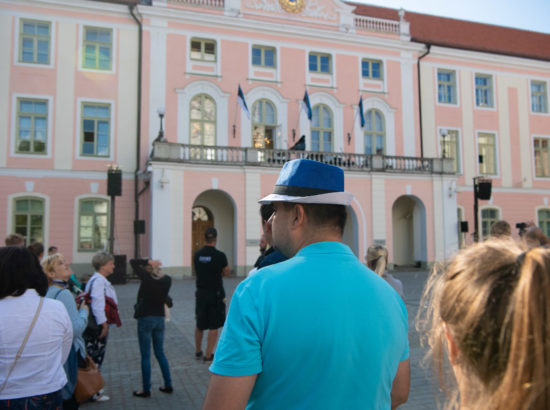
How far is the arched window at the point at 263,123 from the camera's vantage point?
2239 cm

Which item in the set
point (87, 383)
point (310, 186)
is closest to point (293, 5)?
point (87, 383)

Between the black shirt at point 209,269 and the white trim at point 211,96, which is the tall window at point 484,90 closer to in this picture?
the white trim at point 211,96

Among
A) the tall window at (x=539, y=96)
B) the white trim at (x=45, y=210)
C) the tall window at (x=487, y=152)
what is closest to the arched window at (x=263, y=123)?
the white trim at (x=45, y=210)

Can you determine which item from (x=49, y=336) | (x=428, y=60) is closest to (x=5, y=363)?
(x=49, y=336)

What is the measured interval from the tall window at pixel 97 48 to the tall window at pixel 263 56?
672cm

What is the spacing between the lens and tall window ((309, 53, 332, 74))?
77.2 ft

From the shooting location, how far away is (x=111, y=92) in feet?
66.9

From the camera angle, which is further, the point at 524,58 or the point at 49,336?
the point at 524,58

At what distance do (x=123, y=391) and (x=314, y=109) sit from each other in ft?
64.2

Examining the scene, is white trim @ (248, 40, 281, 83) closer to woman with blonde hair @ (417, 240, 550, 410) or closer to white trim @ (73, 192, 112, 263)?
white trim @ (73, 192, 112, 263)

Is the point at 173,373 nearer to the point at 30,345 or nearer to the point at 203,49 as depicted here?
the point at 30,345

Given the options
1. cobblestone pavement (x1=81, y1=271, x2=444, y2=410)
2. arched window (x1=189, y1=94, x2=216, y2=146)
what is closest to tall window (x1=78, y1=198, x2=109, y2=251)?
arched window (x1=189, y1=94, x2=216, y2=146)

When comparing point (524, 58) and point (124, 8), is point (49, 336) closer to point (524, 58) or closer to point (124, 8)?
point (124, 8)

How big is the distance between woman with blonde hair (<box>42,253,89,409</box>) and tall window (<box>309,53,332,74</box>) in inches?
824
